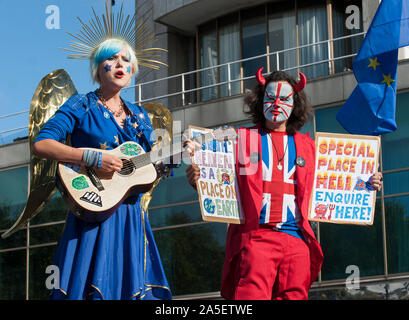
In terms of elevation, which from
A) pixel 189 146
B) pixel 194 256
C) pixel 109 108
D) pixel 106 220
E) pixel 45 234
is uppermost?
pixel 109 108

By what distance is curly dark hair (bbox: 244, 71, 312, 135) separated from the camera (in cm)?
592

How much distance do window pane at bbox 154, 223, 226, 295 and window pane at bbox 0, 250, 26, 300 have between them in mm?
3242

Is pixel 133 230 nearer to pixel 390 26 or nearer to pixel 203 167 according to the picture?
pixel 203 167

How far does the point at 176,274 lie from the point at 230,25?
18.5 ft

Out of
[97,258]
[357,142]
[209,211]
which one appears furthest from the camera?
[357,142]

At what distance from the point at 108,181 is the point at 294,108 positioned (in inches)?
64.2

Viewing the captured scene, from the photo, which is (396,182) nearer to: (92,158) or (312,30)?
(312,30)

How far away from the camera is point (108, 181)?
507 centimetres

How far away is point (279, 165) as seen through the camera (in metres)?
5.66

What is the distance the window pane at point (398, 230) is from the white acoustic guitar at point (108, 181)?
6954mm

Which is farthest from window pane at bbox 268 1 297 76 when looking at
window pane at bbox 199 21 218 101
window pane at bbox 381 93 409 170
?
window pane at bbox 381 93 409 170

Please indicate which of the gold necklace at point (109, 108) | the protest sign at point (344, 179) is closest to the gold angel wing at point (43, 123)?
the gold necklace at point (109, 108)

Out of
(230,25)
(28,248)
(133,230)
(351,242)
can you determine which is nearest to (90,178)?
(133,230)

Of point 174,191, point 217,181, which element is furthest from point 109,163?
point 174,191
